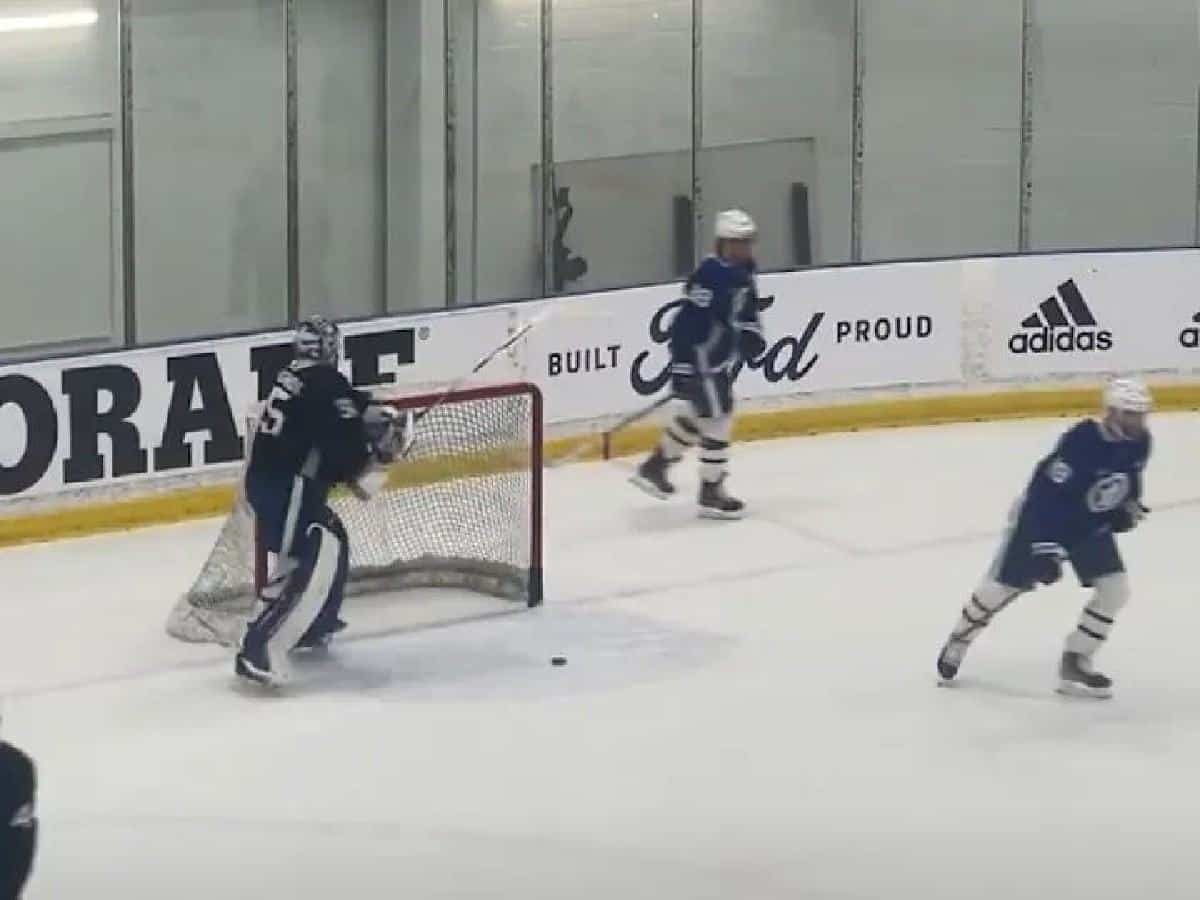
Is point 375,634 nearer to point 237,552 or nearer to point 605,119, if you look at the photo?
point 237,552

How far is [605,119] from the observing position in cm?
1309

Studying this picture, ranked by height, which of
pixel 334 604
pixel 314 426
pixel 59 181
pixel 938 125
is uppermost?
pixel 938 125

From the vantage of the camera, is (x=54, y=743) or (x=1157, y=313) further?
(x=1157, y=313)

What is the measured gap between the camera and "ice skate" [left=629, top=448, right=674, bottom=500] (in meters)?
10.6

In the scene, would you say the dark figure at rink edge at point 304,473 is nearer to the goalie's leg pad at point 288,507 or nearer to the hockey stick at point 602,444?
the goalie's leg pad at point 288,507

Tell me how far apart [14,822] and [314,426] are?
3129 millimetres

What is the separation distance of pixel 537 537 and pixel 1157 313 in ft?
12.3

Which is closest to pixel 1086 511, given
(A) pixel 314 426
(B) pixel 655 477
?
(A) pixel 314 426

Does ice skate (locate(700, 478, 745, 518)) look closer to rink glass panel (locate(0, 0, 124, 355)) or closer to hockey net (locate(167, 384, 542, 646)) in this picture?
hockey net (locate(167, 384, 542, 646))

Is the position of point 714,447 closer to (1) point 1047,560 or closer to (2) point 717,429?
(2) point 717,429

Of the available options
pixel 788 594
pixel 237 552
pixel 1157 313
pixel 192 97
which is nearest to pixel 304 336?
pixel 237 552

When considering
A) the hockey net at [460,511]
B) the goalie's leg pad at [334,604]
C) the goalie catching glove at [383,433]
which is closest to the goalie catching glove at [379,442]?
the goalie catching glove at [383,433]

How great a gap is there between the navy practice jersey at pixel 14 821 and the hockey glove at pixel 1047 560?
3517 mm

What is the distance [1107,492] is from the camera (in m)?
8.02
